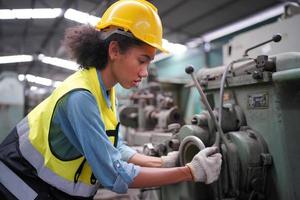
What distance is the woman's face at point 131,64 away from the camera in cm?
105

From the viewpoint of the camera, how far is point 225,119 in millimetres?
1308

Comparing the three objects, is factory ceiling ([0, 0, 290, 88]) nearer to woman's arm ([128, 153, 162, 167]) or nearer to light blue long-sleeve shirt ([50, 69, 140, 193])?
woman's arm ([128, 153, 162, 167])

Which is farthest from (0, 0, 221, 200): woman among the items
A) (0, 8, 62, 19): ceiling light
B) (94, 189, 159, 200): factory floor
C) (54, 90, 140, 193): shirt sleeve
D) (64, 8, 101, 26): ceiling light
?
(0, 8, 62, 19): ceiling light

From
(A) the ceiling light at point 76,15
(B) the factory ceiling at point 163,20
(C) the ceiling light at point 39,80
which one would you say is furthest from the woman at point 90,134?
(C) the ceiling light at point 39,80

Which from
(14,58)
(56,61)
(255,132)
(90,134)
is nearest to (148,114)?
(255,132)

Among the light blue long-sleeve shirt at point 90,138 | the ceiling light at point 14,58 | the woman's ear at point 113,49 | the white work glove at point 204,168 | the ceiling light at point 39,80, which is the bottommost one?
the white work glove at point 204,168

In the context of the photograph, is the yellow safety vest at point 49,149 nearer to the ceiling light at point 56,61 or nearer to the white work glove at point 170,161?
the white work glove at point 170,161

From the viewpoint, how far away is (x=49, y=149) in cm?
99

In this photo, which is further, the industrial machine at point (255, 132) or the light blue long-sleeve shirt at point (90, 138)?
the industrial machine at point (255, 132)

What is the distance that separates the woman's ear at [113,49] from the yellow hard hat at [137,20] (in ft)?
0.22

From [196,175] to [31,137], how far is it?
57 centimetres

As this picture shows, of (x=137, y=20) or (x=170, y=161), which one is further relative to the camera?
(x=170, y=161)

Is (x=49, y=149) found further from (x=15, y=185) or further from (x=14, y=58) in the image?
(x=14, y=58)

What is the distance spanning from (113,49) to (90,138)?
1.07 feet
